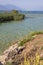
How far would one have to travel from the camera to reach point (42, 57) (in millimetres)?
9172

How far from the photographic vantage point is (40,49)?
35.2 feet

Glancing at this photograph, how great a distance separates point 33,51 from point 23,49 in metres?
1.28

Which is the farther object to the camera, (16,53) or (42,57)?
(16,53)

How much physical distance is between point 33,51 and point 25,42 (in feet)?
8.87

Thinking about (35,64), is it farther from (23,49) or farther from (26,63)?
(23,49)

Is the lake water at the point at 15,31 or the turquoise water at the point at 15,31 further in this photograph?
the turquoise water at the point at 15,31

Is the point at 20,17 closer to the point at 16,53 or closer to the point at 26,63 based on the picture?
Answer: the point at 16,53

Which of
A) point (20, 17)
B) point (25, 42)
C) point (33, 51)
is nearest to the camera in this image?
point (33, 51)

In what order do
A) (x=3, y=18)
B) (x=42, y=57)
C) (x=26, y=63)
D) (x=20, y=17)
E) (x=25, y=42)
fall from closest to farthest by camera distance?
(x=26, y=63)
(x=42, y=57)
(x=25, y=42)
(x=3, y=18)
(x=20, y=17)

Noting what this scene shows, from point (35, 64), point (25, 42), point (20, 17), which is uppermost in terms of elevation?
point (35, 64)

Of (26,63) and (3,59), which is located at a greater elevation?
(26,63)

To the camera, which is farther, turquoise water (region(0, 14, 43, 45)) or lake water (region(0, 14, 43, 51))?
turquoise water (region(0, 14, 43, 45))

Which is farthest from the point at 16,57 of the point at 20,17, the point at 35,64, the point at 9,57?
the point at 20,17

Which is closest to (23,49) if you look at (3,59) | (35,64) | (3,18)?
(3,59)
